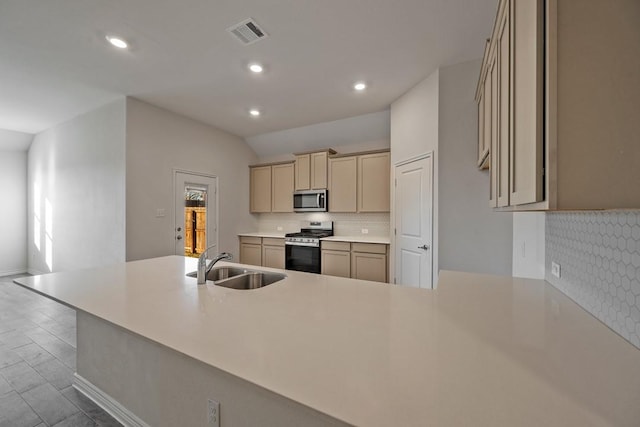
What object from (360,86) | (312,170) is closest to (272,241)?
(312,170)

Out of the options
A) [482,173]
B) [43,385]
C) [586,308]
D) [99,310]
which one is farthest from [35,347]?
[482,173]

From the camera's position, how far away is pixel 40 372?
2021 millimetres

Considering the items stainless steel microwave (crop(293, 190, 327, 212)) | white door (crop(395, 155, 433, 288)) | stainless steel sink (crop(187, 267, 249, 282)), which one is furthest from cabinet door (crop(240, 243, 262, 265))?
stainless steel sink (crop(187, 267, 249, 282))

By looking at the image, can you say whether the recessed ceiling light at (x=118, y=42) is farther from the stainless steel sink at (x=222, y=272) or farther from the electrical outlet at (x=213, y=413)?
the electrical outlet at (x=213, y=413)

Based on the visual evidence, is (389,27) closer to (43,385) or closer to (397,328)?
(397,328)

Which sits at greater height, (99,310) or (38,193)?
(38,193)

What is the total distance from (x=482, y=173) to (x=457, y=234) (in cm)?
66

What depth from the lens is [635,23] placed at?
656 millimetres

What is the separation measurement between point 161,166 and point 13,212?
427 centimetres

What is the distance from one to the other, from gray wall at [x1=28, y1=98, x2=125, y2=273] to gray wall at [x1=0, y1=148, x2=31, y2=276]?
0.59ft

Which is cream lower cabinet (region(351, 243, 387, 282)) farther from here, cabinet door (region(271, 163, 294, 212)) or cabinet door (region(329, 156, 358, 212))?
cabinet door (region(271, 163, 294, 212))

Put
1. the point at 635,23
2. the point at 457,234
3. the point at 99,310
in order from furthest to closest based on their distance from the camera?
the point at 457,234, the point at 99,310, the point at 635,23

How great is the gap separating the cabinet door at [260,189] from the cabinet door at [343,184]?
143 centimetres

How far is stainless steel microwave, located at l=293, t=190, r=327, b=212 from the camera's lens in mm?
4645
